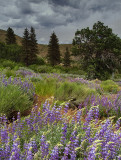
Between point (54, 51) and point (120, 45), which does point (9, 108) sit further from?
point (54, 51)

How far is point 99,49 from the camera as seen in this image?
70.3ft

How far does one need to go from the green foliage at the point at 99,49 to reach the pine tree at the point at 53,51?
1819 cm

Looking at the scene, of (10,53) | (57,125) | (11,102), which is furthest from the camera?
(10,53)

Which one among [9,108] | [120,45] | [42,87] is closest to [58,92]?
[42,87]

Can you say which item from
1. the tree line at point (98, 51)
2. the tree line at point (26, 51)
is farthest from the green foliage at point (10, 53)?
the tree line at point (98, 51)

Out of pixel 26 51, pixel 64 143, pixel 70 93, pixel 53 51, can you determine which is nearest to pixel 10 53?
pixel 26 51

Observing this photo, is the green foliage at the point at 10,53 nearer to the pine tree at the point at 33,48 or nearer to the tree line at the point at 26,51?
the tree line at the point at 26,51

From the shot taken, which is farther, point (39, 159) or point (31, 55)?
point (31, 55)

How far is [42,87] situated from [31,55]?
2993 cm

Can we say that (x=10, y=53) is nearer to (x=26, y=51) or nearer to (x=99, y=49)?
(x=26, y=51)

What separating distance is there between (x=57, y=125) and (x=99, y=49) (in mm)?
19962

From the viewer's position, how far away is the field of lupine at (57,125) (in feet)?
5.58

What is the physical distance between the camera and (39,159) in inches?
71.2

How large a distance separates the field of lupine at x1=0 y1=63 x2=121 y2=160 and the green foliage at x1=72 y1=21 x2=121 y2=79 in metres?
15.9
